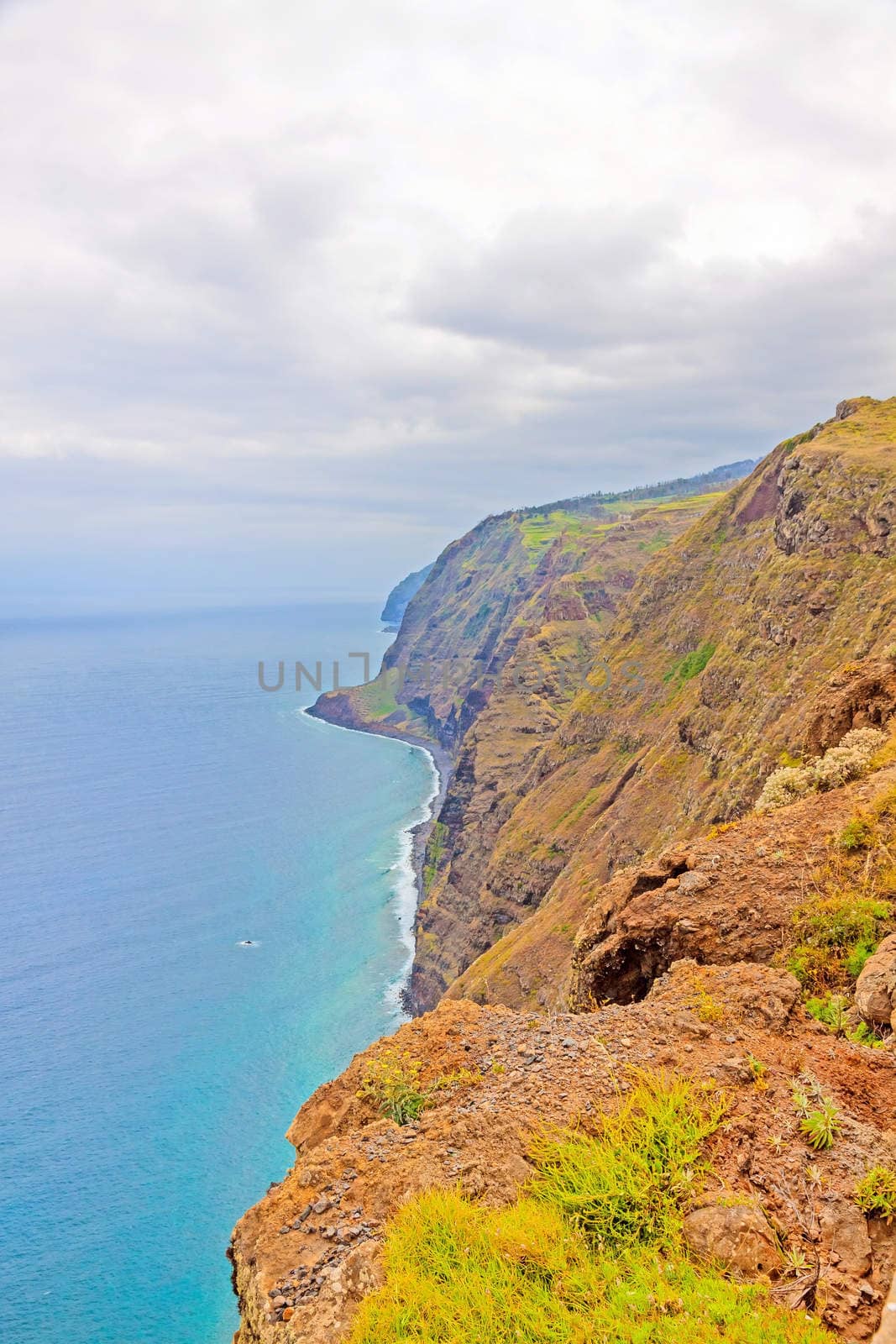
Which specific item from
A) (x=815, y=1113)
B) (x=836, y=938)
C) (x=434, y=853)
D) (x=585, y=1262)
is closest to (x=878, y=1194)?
(x=815, y=1113)

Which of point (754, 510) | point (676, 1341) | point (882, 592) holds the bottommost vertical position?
point (676, 1341)

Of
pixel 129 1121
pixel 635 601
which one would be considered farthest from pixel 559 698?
pixel 129 1121

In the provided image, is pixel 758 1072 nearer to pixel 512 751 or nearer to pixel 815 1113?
pixel 815 1113

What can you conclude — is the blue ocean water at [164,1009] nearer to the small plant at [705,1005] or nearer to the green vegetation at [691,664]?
the green vegetation at [691,664]

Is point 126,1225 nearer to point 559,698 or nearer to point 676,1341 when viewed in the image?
point 676,1341

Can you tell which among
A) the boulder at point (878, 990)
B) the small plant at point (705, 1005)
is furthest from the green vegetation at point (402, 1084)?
the boulder at point (878, 990)

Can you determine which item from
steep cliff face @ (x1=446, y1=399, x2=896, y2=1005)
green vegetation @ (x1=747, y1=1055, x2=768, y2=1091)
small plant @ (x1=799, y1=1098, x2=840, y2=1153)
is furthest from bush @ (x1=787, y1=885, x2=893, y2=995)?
steep cliff face @ (x1=446, y1=399, x2=896, y2=1005)
